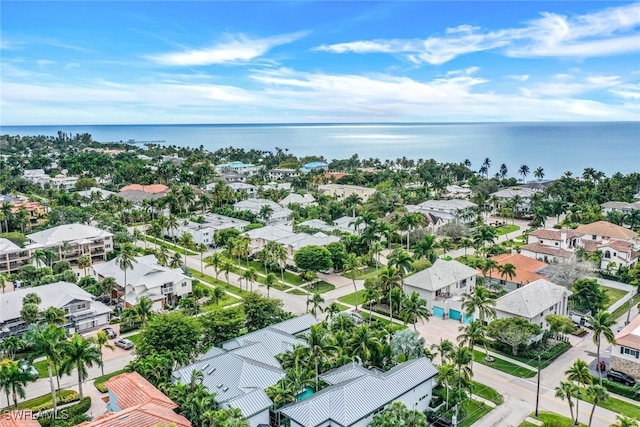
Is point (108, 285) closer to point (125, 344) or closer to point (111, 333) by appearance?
point (111, 333)

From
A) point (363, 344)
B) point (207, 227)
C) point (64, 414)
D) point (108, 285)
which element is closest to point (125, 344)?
point (64, 414)

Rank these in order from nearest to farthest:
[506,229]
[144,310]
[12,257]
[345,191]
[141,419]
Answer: [141,419]
[144,310]
[12,257]
[506,229]
[345,191]

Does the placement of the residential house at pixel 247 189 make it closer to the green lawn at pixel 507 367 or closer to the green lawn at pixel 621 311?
the green lawn at pixel 621 311

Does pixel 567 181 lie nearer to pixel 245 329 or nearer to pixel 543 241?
pixel 543 241

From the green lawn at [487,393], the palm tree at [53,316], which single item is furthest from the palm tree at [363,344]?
the palm tree at [53,316]

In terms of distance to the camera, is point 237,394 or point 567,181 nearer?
point 237,394

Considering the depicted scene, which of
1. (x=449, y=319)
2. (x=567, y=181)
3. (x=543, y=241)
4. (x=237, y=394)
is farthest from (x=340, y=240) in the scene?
(x=567, y=181)
